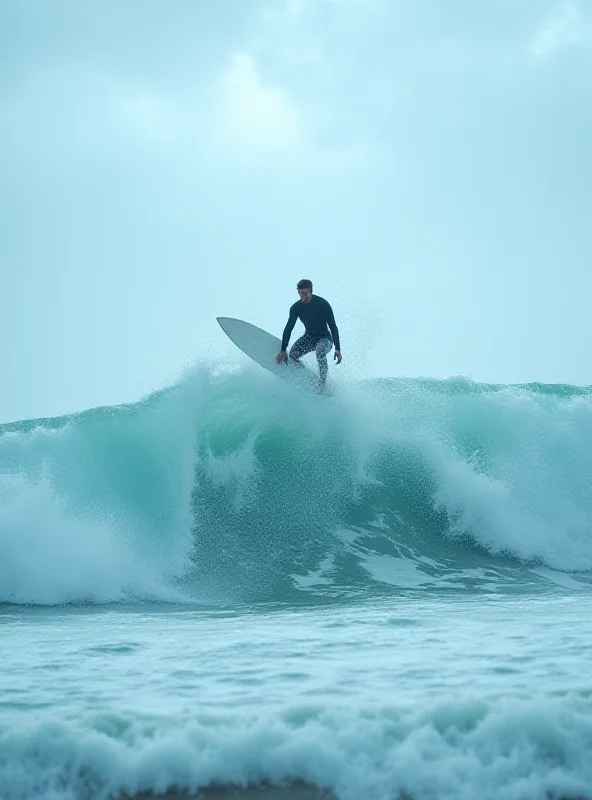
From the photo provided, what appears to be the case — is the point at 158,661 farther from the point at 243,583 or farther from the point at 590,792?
the point at 243,583

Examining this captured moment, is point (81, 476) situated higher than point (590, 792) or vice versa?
point (81, 476)

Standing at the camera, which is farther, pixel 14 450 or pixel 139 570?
pixel 14 450

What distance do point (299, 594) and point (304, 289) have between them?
3.65m

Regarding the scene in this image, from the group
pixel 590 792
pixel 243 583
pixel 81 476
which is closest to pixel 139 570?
pixel 243 583

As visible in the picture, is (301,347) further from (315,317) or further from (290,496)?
(290,496)

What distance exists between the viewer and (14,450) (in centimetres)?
936

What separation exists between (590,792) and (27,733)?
2.24 metres

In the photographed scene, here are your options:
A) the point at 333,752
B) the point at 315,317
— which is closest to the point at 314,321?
the point at 315,317

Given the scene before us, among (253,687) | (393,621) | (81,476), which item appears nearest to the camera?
(253,687)

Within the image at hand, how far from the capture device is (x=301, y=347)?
388 inches

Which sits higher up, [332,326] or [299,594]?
[332,326]

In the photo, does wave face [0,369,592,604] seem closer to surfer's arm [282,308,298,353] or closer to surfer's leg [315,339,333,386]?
surfer's leg [315,339,333,386]

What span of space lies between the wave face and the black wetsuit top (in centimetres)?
103

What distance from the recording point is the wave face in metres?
7.83
